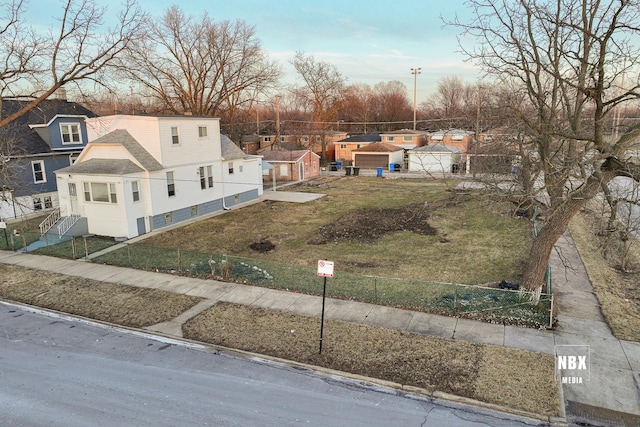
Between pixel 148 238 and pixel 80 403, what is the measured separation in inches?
566

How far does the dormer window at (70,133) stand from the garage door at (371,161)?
30.6 m

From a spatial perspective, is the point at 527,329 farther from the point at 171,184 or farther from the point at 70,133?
the point at 70,133

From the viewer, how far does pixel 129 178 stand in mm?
20672

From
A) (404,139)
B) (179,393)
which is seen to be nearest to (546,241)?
(179,393)

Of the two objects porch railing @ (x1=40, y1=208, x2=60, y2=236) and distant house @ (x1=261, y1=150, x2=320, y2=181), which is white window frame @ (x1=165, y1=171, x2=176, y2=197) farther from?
distant house @ (x1=261, y1=150, x2=320, y2=181)

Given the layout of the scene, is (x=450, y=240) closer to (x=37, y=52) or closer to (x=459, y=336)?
(x=459, y=336)

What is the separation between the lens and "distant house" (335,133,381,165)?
54250 mm

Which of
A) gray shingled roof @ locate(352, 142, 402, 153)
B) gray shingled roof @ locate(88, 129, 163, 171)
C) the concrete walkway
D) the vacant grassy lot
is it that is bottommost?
the vacant grassy lot

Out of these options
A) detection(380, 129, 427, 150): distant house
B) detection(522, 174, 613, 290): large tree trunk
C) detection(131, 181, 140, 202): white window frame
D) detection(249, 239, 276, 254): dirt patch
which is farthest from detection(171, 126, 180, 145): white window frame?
detection(380, 129, 427, 150): distant house

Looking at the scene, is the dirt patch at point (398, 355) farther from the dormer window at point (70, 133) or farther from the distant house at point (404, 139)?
the distant house at point (404, 139)

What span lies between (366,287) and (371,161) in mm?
38002

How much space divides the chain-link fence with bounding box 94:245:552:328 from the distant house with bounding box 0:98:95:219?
11.6 metres

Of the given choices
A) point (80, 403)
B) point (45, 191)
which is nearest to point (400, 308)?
point (80, 403)

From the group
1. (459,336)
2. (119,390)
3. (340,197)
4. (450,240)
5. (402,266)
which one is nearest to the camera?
(119,390)
